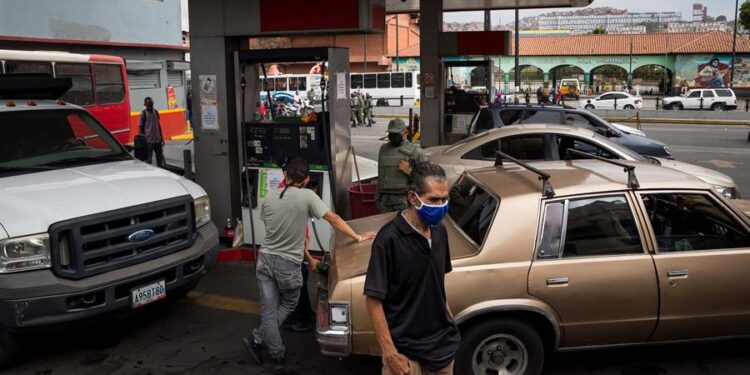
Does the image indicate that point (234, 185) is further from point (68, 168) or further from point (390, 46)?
point (390, 46)

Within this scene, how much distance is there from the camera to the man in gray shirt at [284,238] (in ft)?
16.7

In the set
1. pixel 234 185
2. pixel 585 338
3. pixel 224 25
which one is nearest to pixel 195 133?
pixel 234 185

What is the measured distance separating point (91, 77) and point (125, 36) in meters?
9.97

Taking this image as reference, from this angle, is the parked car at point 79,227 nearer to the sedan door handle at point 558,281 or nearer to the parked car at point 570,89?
the sedan door handle at point 558,281

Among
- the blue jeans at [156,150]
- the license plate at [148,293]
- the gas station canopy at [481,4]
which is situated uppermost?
the gas station canopy at [481,4]

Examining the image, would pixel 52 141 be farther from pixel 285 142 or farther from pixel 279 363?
pixel 279 363

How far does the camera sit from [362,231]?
5512mm

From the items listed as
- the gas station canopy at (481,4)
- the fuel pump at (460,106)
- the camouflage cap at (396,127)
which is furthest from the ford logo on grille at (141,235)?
the gas station canopy at (481,4)

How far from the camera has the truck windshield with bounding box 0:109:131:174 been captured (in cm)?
628

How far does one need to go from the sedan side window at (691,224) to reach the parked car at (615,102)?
120 ft

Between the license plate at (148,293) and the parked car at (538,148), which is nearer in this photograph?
the license plate at (148,293)

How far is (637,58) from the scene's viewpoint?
196 ft

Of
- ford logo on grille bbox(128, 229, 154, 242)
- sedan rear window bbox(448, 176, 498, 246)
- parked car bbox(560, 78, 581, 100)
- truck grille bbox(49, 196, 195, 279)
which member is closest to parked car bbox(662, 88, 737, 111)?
parked car bbox(560, 78, 581, 100)

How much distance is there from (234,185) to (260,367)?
386 cm
